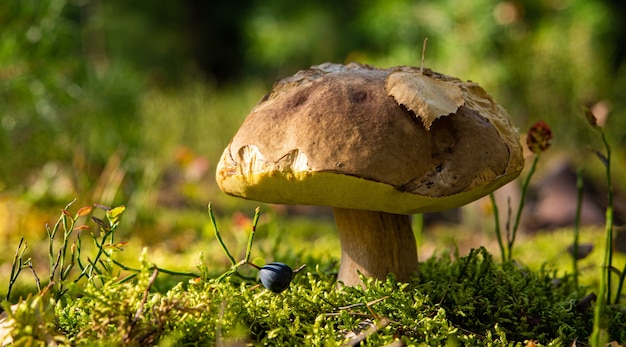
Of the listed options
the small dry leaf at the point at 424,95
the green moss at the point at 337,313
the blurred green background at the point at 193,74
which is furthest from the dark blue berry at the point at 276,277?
the blurred green background at the point at 193,74

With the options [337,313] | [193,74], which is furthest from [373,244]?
[193,74]

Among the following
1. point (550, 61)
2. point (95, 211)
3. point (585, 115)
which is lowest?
point (95, 211)

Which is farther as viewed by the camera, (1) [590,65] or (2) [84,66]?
(1) [590,65]

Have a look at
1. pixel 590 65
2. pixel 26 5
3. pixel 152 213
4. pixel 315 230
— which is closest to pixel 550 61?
pixel 590 65

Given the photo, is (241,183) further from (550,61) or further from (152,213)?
(550,61)

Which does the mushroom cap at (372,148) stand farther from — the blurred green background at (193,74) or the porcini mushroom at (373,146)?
the blurred green background at (193,74)

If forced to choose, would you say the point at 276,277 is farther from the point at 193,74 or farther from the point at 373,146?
the point at 193,74

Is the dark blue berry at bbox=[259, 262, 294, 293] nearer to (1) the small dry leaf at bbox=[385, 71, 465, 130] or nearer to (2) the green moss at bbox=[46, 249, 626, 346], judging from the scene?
(2) the green moss at bbox=[46, 249, 626, 346]
